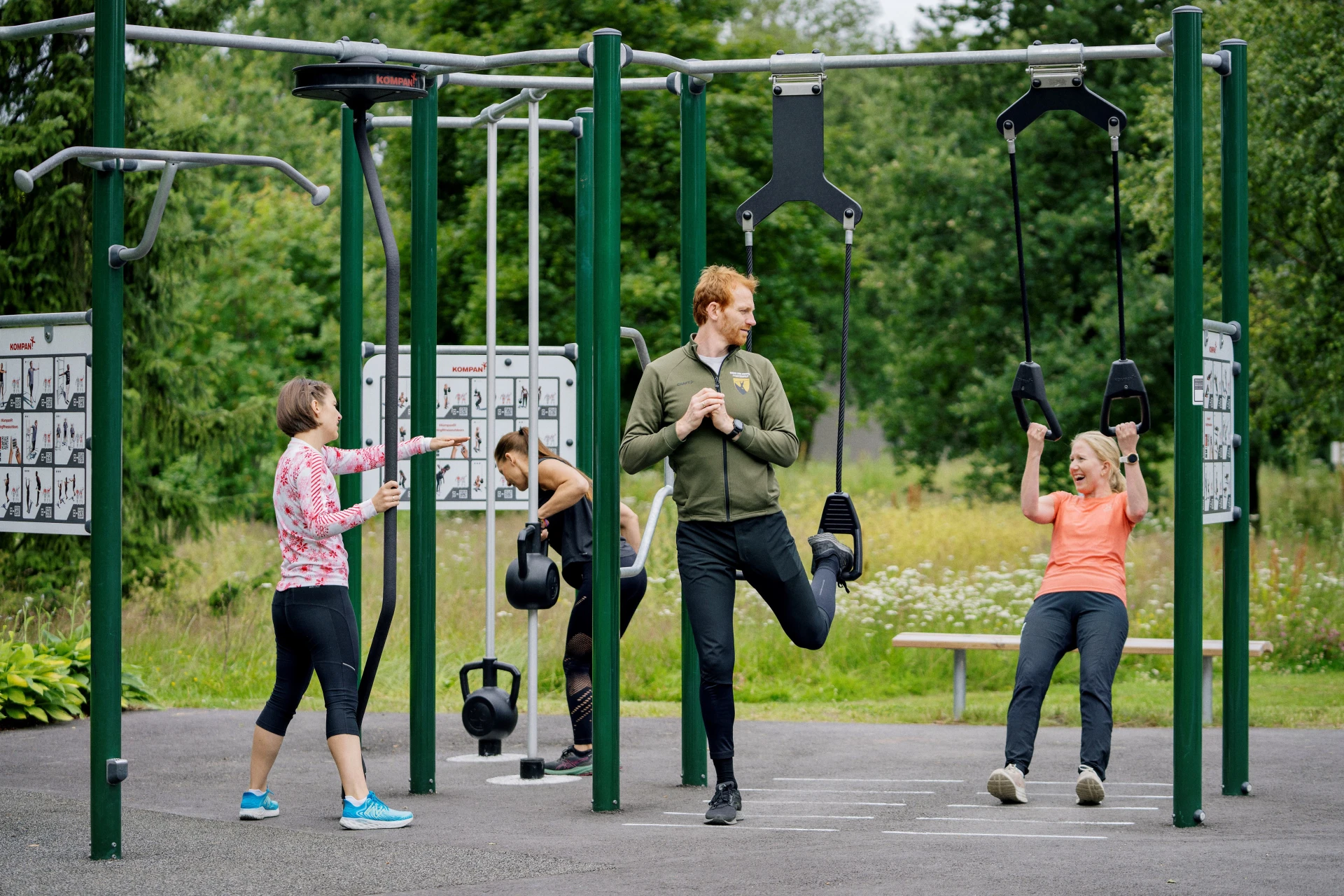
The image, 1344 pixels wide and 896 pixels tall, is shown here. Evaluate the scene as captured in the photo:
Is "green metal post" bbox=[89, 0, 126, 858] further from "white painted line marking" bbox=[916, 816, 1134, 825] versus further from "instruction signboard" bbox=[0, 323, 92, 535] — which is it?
"white painted line marking" bbox=[916, 816, 1134, 825]

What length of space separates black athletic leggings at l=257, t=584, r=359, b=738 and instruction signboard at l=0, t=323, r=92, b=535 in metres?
0.99

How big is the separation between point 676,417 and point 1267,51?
11718mm

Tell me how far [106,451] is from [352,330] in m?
2.01

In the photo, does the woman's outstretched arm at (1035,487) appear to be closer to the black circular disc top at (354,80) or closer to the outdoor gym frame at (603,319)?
the outdoor gym frame at (603,319)

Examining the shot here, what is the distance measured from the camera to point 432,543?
759 cm

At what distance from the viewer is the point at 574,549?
7.95 meters

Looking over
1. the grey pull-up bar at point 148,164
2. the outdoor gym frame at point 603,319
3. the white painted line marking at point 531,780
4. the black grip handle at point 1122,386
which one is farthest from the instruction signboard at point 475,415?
the black grip handle at point 1122,386

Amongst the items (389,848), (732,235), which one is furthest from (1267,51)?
(389,848)

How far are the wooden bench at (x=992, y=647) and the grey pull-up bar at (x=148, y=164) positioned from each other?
5357mm

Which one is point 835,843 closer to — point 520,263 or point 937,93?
point 520,263

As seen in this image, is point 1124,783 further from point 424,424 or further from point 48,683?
point 48,683

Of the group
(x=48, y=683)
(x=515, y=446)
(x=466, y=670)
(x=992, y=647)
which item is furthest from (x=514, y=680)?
(x=992, y=647)

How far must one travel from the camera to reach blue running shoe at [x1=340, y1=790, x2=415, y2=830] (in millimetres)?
6375

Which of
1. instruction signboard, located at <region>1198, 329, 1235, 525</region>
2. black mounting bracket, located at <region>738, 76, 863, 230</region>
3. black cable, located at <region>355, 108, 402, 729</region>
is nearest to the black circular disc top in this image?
black cable, located at <region>355, 108, 402, 729</region>
